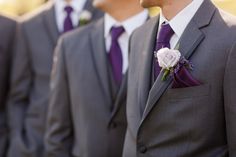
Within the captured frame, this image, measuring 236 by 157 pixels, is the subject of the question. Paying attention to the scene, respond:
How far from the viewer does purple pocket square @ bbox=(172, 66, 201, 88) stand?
3.31 meters

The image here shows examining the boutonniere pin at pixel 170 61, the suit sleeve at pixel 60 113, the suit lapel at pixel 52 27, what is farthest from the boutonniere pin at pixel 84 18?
the boutonniere pin at pixel 170 61

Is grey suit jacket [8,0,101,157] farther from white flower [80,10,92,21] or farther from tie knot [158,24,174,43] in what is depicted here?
tie knot [158,24,174,43]

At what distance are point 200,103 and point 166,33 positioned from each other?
0.49 metres

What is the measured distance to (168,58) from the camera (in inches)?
132

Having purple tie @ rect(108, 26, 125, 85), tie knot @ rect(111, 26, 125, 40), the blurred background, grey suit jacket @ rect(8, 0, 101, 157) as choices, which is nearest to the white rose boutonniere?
purple tie @ rect(108, 26, 125, 85)

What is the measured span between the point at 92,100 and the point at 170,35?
1.13 meters

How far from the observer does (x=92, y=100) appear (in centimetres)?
451

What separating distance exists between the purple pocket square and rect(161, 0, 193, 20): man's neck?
366 mm

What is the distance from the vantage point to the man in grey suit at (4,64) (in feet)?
17.9

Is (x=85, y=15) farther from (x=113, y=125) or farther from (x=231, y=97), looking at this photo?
(x=231, y=97)

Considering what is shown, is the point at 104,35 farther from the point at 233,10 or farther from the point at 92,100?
the point at 233,10

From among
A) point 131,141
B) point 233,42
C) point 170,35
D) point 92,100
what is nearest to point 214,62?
point 233,42

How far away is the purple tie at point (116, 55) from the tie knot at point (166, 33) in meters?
0.95

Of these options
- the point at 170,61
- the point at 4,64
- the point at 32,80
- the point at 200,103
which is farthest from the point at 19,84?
the point at 200,103
